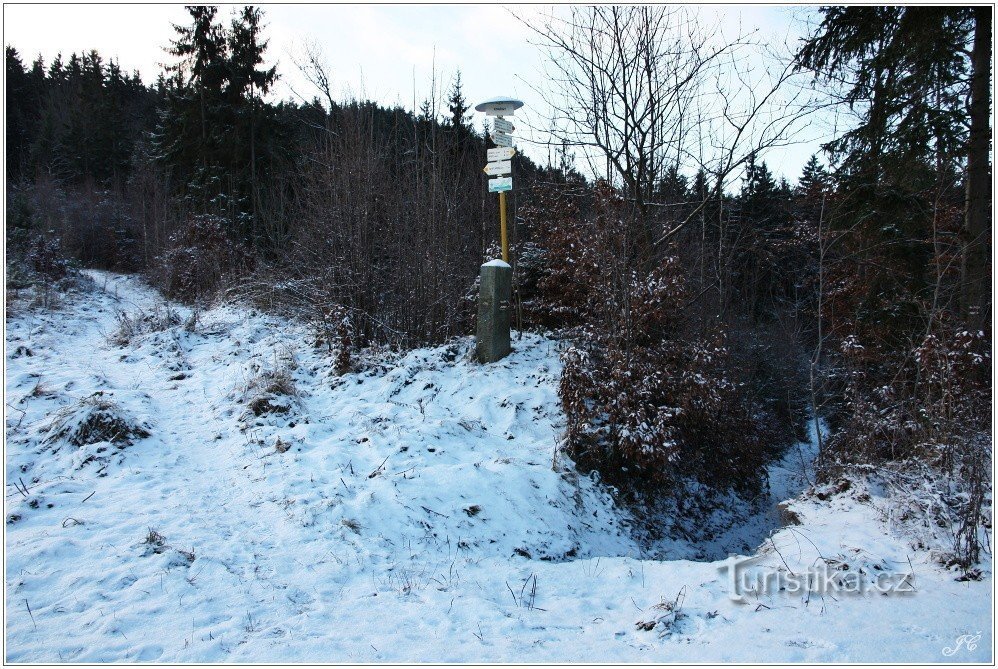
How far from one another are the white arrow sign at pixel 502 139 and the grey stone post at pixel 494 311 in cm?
171

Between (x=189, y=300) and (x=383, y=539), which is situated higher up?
(x=189, y=300)

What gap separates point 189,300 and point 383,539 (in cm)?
1190

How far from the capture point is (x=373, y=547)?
416 centimetres

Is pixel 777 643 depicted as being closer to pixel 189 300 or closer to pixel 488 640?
pixel 488 640

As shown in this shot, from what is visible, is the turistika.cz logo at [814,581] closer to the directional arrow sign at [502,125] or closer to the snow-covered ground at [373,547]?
the snow-covered ground at [373,547]

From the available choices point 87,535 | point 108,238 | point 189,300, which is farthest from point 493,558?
point 108,238

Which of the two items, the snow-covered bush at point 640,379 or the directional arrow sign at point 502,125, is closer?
the snow-covered bush at point 640,379

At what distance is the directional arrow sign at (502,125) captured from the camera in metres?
7.97

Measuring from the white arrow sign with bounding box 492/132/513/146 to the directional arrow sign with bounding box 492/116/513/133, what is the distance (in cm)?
7

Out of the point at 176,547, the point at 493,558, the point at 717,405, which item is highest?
the point at 717,405

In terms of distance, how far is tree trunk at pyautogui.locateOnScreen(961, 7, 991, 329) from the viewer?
22.7 ft

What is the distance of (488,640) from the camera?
3.09 meters

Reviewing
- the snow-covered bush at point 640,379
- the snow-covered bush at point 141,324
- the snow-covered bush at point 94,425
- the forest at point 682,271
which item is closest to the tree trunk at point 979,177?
the forest at point 682,271

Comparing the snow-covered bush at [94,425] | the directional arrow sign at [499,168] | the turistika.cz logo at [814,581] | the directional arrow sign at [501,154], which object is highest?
the directional arrow sign at [501,154]
